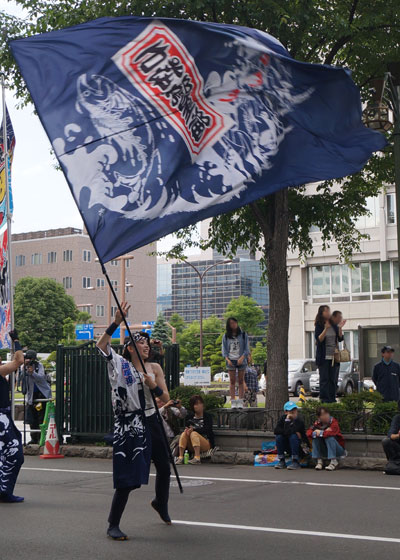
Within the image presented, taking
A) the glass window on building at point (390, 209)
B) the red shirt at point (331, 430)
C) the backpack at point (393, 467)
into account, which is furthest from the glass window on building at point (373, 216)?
the backpack at point (393, 467)

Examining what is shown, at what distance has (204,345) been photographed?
328 feet

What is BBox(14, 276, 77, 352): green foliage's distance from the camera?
97562 millimetres

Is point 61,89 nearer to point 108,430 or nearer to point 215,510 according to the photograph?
point 215,510

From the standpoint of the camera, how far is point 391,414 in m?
14.2

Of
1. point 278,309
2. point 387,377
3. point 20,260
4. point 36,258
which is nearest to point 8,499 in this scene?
point 278,309

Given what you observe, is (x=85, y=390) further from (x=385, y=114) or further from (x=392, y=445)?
(x=385, y=114)

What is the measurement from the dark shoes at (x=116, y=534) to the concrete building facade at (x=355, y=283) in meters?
47.5

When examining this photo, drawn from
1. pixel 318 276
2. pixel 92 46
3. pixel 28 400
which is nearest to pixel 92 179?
pixel 92 46

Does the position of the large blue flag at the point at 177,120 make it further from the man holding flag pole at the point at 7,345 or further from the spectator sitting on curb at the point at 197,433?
the spectator sitting on curb at the point at 197,433

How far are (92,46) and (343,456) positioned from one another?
27.3 feet

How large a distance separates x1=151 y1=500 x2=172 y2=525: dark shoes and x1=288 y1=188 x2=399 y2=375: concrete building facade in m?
46.8

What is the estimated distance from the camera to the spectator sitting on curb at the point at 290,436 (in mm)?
13758

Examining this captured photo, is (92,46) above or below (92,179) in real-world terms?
Result: above

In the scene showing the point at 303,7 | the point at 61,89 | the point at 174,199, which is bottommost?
the point at 174,199
